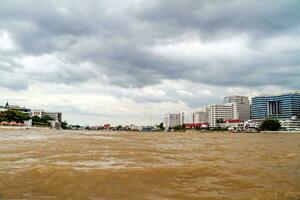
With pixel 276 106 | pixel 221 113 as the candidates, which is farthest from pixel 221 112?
pixel 276 106

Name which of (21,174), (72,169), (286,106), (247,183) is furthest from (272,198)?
(286,106)

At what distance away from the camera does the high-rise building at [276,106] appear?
153 m

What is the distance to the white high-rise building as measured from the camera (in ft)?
597

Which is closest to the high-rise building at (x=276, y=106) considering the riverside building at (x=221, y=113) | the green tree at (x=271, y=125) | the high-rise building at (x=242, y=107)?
the riverside building at (x=221, y=113)

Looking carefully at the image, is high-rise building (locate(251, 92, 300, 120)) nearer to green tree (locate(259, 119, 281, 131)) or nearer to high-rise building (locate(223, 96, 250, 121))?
high-rise building (locate(223, 96, 250, 121))

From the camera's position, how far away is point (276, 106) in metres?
160

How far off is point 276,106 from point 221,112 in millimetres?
32368

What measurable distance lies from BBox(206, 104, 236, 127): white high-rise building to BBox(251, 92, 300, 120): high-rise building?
52.6 feet

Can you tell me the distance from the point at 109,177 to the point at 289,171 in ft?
22.2

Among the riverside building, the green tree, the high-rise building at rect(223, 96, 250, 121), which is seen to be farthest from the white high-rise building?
the green tree

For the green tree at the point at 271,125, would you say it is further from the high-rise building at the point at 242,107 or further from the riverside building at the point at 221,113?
the high-rise building at the point at 242,107

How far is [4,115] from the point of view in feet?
373

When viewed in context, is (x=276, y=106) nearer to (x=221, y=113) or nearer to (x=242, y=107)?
(x=242, y=107)

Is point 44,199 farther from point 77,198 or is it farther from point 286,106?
point 286,106
